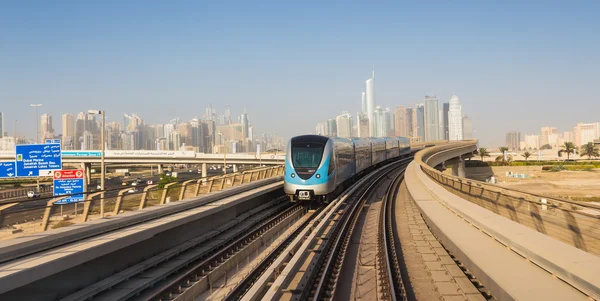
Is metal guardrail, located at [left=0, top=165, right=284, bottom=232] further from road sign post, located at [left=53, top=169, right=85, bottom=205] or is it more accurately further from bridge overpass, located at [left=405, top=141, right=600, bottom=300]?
bridge overpass, located at [left=405, top=141, right=600, bottom=300]

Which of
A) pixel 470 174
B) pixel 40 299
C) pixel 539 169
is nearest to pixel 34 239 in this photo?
pixel 40 299

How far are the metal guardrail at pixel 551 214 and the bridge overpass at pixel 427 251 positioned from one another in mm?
23

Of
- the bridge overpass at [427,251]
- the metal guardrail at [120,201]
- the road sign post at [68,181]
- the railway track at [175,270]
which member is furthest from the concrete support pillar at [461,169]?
the road sign post at [68,181]

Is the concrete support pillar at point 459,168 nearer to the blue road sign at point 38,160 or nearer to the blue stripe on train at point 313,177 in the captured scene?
the blue stripe on train at point 313,177

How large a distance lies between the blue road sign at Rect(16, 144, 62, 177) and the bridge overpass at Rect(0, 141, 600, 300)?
834cm

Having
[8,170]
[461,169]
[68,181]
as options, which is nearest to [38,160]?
[8,170]

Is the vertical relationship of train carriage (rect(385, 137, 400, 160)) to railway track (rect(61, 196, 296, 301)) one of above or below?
above

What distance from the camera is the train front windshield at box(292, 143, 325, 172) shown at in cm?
2196

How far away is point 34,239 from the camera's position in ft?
28.2

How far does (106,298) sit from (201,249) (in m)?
4.78

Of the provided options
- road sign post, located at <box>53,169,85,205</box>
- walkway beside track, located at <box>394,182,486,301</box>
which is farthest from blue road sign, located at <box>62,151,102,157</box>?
walkway beside track, located at <box>394,182,486,301</box>

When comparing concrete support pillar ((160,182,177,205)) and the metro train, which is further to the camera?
the metro train

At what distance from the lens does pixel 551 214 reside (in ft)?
27.8

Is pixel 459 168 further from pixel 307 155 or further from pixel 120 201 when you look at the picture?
pixel 120 201
